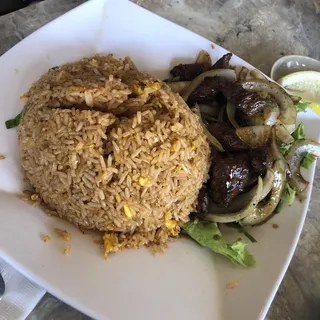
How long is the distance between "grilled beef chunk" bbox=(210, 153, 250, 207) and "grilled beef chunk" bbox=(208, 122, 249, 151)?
101 millimetres

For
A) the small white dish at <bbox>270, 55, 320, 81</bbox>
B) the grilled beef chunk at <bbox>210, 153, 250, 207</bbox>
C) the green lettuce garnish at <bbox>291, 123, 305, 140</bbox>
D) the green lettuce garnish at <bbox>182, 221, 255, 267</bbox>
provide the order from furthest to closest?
the small white dish at <bbox>270, 55, 320, 81</bbox> < the green lettuce garnish at <bbox>291, 123, 305, 140</bbox> < the grilled beef chunk at <bbox>210, 153, 250, 207</bbox> < the green lettuce garnish at <bbox>182, 221, 255, 267</bbox>

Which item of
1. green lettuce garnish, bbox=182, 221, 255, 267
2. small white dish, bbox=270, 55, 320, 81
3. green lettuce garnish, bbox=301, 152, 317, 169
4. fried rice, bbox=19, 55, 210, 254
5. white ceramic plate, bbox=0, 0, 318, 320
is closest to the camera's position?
white ceramic plate, bbox=0, 0, 318, 320

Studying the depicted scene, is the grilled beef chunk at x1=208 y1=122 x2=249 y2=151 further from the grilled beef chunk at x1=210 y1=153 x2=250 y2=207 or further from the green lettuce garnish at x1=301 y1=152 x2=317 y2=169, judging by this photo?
the green lettuce garnish at x1=301 y1=152 x2=317 y2=169

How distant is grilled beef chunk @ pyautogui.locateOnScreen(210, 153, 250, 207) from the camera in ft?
8.16

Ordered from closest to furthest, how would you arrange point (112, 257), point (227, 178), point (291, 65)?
point (112, 257), point (227, 178), point (291, 65)

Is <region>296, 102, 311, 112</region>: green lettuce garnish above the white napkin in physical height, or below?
above

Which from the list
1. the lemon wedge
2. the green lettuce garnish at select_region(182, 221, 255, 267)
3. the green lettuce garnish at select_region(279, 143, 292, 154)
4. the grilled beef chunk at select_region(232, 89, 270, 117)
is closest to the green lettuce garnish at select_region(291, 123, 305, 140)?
the green lettuce garnish at select_region(279, 143, 292, 154)

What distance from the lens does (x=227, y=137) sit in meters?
2.67

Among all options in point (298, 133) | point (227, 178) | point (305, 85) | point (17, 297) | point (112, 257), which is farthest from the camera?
point (305, 85)

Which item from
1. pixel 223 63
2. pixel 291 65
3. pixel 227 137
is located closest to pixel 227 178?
pixel 227 137

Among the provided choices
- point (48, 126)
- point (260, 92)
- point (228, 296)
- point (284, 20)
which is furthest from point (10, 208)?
point (284, 20)

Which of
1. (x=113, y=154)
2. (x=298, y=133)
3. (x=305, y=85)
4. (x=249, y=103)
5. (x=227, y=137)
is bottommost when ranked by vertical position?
(x=305, y=85)

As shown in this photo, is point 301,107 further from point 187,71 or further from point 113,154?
point 113,154

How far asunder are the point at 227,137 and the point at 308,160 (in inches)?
20.9
